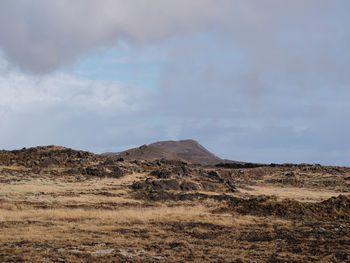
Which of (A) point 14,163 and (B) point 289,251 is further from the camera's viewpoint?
(A) point 14,163

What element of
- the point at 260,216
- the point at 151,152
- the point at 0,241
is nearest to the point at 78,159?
the point at 260,216

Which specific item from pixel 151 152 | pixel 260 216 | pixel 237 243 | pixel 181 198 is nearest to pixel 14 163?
pixel 181 198

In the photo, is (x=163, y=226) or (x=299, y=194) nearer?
(x=163, y=226)

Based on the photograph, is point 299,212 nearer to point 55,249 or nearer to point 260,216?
point 260,216

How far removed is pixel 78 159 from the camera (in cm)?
7275

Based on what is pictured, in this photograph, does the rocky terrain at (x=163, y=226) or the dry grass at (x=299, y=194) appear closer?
the rocky terrain at (x=163, y=226)

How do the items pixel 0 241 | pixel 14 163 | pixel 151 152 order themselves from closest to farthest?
pixel 0 241
pixel 14 163
pixel 151 152

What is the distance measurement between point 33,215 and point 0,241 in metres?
8.48

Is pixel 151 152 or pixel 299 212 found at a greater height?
pixel 151 152

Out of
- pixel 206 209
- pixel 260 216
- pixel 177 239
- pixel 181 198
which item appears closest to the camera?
pixel 177 239

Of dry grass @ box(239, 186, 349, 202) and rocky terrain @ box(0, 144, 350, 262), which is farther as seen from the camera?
dry grass @ box(239, 186, 349, 202)

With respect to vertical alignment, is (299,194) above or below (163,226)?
above

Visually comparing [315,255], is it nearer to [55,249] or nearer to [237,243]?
[237,243]

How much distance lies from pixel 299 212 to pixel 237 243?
1133cm
